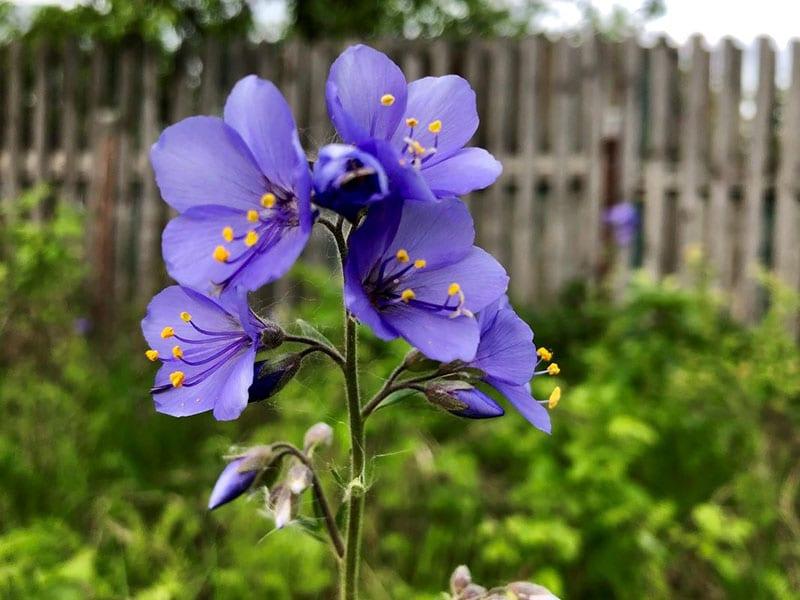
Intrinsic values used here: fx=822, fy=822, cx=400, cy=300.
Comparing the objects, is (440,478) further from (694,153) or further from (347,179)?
(694,153)

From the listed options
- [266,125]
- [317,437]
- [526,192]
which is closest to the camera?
[266,125]

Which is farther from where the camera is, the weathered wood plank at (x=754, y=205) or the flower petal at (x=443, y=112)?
the weathered wood plank at (x=754, y=205)

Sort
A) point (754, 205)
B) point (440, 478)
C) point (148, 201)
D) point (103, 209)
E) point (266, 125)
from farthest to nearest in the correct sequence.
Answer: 1. point (148, 201)
2. point (103, 209)
3. point (754, 205)
4. point (440, 478)
5. point (266, 125)

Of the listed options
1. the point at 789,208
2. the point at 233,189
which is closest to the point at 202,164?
the point at 233,189

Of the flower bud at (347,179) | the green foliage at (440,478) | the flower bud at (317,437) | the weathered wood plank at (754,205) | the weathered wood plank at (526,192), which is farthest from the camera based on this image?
the weathered wood plank at (526,192)

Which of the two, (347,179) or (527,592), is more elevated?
(347,179)

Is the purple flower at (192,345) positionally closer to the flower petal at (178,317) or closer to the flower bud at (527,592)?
the flower petal at (178,317)

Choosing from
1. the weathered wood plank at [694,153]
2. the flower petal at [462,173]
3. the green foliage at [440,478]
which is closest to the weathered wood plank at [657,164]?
the weathered wood plank at [694,153]
